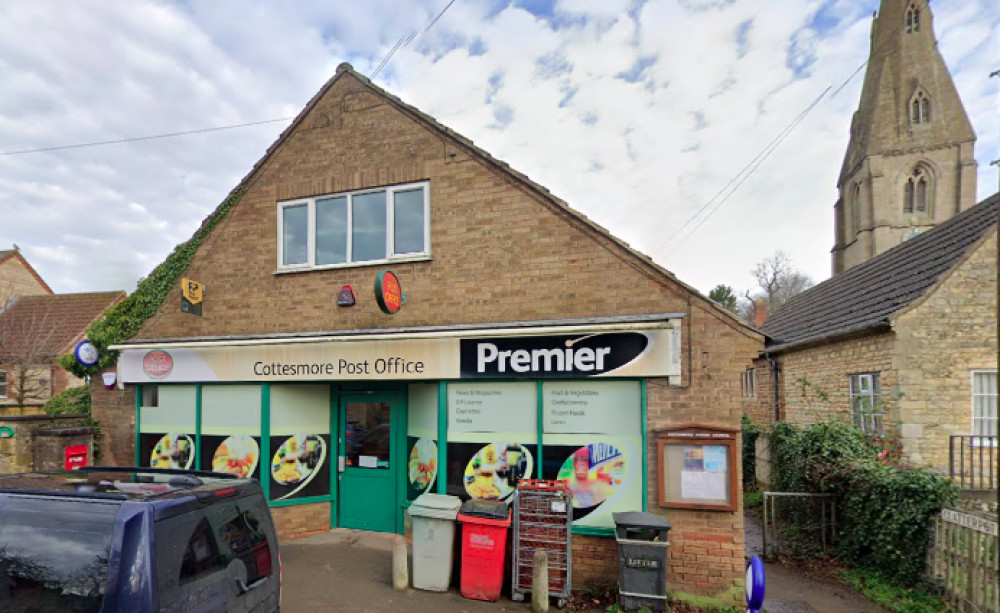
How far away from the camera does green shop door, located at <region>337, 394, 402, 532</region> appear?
7.45m

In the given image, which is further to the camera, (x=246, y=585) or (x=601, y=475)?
(x=601, y=475)

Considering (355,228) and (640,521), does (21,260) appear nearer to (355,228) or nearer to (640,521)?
(355,228)

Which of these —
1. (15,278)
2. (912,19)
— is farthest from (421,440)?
(912,19)

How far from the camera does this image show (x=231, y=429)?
7613 mm

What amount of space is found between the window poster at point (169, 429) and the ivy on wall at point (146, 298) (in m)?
1.36

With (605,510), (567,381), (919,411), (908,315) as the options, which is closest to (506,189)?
(567,381)

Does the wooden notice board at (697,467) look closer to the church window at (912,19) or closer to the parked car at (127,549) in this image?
the parked car at (127,549)

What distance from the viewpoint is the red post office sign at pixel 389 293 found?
6.47 meters

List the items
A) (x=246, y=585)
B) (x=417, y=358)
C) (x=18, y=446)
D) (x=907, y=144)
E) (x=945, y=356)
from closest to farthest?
(x=246, y=585)
(x=417, y=358)
(x=18, y=446)
(x=945, y=356)
(x=907, y=144)

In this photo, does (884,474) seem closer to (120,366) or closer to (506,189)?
(506,189)

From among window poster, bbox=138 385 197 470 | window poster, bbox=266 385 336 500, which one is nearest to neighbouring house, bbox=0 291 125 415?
window poster, bbox=138 385 197 470

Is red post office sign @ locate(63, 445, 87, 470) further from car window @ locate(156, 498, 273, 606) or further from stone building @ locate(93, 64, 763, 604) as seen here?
car window @ locate(156, 498, 273, 606)

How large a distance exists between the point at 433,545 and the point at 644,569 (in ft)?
8.08

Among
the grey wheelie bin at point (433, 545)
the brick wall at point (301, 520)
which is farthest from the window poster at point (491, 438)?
the brick wall at point (301, 520)
